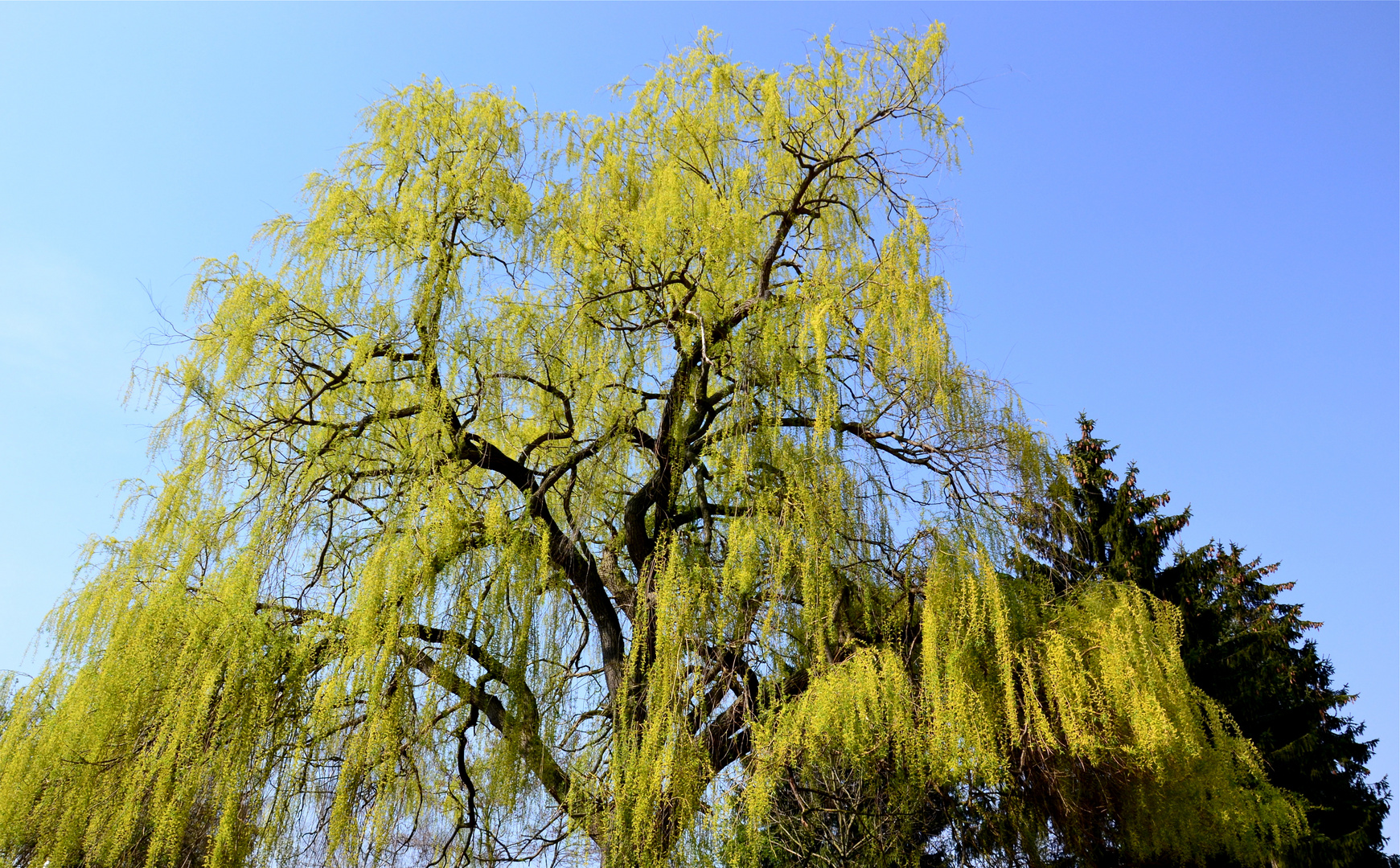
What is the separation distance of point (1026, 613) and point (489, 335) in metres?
3.11

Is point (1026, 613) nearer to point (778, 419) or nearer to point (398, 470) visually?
point (778, 419)

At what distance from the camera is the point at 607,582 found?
222 inches

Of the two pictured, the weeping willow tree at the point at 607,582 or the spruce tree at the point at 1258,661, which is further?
the spruce tree at the point at 1258,661

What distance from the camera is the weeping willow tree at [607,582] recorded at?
4039 mm

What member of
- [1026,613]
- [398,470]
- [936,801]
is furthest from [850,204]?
[936,801]

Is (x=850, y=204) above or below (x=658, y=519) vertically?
above

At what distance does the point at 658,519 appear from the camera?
17.1 feet

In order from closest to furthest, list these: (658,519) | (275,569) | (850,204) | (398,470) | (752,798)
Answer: (752,798)
(275,569)
(398,470)
(658,519)
(850,204)

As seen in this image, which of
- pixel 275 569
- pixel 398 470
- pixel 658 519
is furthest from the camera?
pixel 658 519

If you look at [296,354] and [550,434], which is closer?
[296,354]

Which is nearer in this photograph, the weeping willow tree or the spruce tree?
the weeping willow tree

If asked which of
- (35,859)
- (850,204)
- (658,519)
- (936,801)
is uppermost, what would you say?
(850,204)

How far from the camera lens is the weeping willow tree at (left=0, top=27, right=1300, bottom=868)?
13.3 feet

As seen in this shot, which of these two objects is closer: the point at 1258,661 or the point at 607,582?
the point at 607,582
